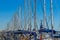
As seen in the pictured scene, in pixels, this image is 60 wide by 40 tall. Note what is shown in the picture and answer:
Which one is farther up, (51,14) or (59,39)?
(51,14)

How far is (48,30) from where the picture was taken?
28891 mm

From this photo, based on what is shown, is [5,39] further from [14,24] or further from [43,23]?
[43,23]

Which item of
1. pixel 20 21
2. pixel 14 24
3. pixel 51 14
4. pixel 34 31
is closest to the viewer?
pixel 51 14

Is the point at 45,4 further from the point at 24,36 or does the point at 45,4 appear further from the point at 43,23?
the point at 24,36

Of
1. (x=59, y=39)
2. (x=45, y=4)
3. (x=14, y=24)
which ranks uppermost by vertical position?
(x=45, y=4)

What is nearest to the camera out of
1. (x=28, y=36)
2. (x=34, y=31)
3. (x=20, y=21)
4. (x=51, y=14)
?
(x=51, y=14)

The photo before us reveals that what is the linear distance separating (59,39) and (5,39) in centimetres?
783

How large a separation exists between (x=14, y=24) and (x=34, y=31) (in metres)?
8.74

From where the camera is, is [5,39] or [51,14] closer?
[51,14]

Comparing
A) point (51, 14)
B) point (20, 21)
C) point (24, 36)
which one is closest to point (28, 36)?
point (24, 36)

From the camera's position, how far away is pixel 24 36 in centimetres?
3125

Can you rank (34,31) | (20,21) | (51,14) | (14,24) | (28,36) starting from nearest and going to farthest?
(51,14), (34,31), (28,36), (20,21), (14,24)

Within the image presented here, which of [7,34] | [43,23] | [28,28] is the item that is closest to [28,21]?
[28,28]

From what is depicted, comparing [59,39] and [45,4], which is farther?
[59,39]
